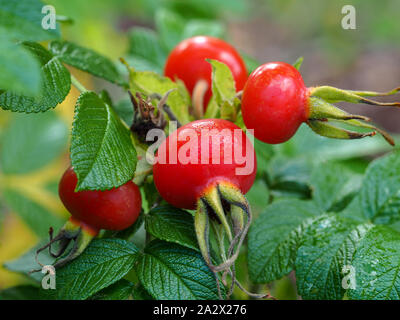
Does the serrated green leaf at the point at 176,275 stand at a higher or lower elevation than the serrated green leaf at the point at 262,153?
lower

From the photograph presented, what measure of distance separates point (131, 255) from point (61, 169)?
168 cm

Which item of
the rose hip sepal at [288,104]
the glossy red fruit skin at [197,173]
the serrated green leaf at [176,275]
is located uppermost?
the rose hip sepal at [288,104]

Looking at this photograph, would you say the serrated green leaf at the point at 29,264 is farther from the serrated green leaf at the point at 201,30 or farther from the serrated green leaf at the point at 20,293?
the serrated green leaf at the point at 201,30

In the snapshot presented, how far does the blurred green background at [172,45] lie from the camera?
6.40ft

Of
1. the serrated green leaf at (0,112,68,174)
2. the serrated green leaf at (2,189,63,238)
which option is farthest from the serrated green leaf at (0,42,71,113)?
the serrated green leaf at (0,112,68,174)

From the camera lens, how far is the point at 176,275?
3.19 ft

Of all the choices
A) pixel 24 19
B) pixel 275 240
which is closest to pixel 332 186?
pixel 275 240

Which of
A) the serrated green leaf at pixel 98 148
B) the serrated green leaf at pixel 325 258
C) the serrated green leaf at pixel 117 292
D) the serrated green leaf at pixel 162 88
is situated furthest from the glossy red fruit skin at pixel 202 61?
the serrated green leaf at pixel 117 292

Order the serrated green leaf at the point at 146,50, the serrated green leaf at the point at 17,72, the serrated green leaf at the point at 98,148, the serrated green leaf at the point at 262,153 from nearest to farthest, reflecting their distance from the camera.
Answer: the serrated green leaf at the point at 17,72 → the serrated green leaf at the point at 98,148 → the serrated green leaf at the point at 262,153 → the serrated green leaf at the point at 146,50

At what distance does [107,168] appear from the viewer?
2.98ft

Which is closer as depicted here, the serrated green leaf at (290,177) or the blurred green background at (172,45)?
the serrated green leaf at (290,177)

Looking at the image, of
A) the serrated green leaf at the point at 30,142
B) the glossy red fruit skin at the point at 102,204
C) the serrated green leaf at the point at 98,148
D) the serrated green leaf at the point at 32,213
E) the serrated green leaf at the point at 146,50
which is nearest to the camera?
the serrated green leaf at the point at 98,148

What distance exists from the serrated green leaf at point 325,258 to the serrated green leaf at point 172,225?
0.28 metres

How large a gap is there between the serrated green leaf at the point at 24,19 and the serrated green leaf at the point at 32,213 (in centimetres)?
111
